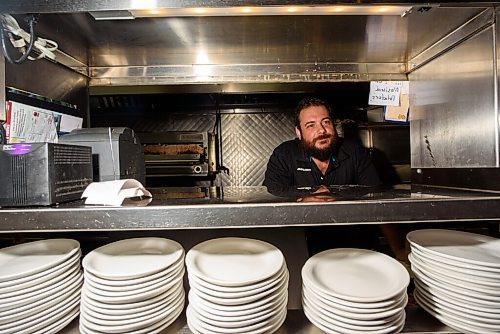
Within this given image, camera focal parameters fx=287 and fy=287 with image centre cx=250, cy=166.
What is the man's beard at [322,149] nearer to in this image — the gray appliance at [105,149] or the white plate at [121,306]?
the gray appliance at [105,149]

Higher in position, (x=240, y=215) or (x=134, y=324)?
(x=240, y=215)

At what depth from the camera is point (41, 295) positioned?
82cm

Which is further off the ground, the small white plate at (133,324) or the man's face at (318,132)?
the man's face at (318,132)

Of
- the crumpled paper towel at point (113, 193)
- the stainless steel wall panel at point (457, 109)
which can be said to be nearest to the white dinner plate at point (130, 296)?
the crumpled paper towel at point (113, 193)

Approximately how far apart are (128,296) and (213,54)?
132cm

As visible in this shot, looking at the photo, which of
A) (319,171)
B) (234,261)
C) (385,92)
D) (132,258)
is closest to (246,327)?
(234,261)

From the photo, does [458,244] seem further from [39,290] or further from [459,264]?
[39,290]

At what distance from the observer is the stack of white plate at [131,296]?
2.57 feet

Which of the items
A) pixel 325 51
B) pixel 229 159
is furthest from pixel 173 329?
pixel 229 159

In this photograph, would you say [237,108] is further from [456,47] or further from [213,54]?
[456,47]

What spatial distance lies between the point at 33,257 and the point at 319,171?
2.15 m

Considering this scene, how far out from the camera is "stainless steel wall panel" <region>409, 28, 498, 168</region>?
3.51ft

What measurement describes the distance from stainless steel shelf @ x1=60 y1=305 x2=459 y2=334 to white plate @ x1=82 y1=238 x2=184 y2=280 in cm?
21

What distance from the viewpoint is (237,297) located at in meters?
0.77
